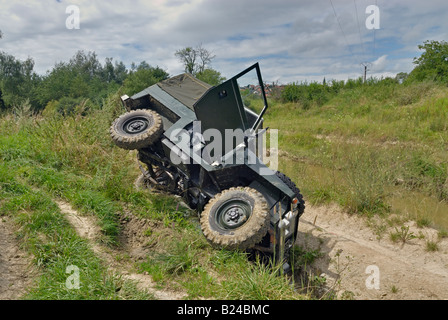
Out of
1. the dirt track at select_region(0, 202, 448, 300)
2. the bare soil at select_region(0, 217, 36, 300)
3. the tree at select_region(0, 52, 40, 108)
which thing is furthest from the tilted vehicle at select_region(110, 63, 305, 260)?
the tree at select_region(0, 52, 40, 108)

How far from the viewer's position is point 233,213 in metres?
4.79

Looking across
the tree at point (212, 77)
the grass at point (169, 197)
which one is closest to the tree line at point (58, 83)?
the tree at point (212, 77)

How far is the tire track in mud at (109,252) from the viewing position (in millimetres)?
4016

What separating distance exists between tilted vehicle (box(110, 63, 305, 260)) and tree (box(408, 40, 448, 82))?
15.6 m

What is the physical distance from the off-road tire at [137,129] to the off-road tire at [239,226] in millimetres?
1690

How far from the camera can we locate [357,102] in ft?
59.6

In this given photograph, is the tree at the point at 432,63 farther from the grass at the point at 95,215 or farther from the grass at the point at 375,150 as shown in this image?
the grass at the point at 95,215

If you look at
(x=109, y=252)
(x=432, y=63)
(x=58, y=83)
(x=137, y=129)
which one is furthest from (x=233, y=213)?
(x=58, y=83)

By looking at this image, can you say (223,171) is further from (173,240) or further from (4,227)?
(4,227)

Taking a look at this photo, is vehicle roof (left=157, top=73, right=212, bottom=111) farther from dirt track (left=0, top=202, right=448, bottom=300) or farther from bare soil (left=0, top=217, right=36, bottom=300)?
bare soil (left=0, top=217, right=36, bottom=300)

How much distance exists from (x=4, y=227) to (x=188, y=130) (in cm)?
295

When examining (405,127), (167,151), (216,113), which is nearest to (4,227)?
(167,151)

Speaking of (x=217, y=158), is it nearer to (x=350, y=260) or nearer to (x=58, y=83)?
(x=350, y=260)

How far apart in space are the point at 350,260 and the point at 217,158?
9.92ft
